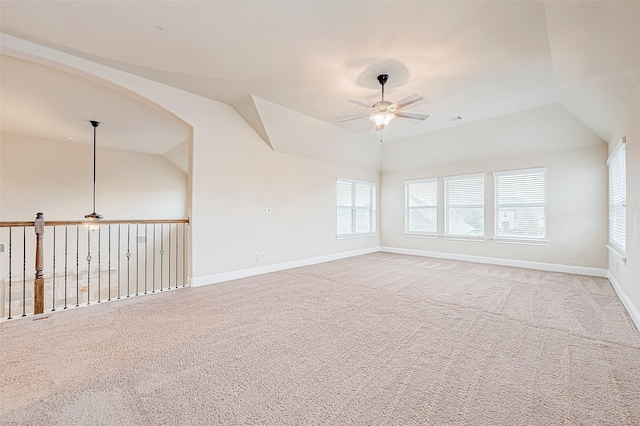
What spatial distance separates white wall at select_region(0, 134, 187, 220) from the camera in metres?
5.83

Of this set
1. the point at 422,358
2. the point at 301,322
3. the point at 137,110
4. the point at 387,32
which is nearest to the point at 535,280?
the point at 422,358

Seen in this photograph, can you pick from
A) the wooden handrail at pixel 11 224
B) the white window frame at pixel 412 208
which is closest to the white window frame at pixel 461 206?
the white window frame at pixel 412 208

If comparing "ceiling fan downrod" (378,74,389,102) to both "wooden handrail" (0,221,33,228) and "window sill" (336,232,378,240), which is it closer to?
"window sill" (336,232,378,240)

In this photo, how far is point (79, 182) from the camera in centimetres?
663

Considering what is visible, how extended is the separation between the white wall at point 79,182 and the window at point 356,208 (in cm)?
503

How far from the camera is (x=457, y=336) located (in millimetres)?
2684

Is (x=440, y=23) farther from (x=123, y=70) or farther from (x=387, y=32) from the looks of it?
(x=123, y=70)

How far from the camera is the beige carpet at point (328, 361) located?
5.49 feet

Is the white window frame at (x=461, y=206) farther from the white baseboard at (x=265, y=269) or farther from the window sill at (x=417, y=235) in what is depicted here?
the white baseboard at (x=265, y=269)

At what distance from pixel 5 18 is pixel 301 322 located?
167 inches

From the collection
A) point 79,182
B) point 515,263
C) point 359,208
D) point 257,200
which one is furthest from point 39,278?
point 515,263

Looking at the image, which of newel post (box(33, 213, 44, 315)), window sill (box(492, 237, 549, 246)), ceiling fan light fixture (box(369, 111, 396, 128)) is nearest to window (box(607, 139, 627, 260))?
window sill (box(492, 237, 549, 246))

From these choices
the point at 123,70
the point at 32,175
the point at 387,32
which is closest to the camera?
the point at 387,32

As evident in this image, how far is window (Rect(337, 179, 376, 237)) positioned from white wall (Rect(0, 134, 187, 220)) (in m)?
5.03
